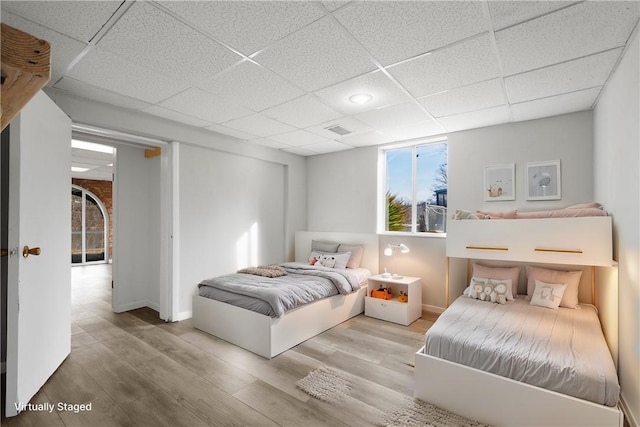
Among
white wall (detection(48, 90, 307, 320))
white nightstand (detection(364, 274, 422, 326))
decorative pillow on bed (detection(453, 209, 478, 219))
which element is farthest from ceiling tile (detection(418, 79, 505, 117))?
white wall (detection(48, 90, 307, 320))

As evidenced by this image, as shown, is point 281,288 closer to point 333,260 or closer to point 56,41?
point 333,260

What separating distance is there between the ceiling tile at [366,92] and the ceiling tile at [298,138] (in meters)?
0.99

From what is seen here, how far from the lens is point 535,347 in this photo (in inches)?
82.7

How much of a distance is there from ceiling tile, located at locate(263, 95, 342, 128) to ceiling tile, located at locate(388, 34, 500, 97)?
0.88 metres

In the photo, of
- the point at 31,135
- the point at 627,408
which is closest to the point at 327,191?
the point at 31,135

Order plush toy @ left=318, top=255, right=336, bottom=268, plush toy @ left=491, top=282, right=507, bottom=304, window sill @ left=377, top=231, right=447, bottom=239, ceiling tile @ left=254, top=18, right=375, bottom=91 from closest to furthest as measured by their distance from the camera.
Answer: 1. ceiling tile @ left=254, top=18, right=375, bottom=91
2. plush toy @ left=491, top=282, right=507, bottom=304
3. window sill @ left=377, top=231, right=447, bottom=239
4. plush toy @ left=318, top=255, right=336, bottom=268

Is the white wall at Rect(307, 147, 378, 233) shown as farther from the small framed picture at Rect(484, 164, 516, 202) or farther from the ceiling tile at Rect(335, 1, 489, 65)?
the ceiling tile at Rect(335, 1, 489, 65)

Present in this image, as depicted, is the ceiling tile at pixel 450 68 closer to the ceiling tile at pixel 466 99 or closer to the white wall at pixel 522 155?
the ceiling tile at pixel 466 99

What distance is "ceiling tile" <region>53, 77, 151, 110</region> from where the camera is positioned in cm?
272

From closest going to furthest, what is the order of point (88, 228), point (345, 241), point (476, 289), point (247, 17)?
1. point (247, 17)
2. point (476, 289)
3. point (345, 241)
4. point (88, 228)

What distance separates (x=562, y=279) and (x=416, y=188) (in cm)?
206

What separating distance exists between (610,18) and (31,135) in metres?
3.79

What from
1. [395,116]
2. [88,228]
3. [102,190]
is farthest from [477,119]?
[88,228]

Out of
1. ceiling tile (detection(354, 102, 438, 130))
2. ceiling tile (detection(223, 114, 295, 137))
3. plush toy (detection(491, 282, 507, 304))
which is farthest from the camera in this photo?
ceiling tile (detection(223, 114, 295, 137))
